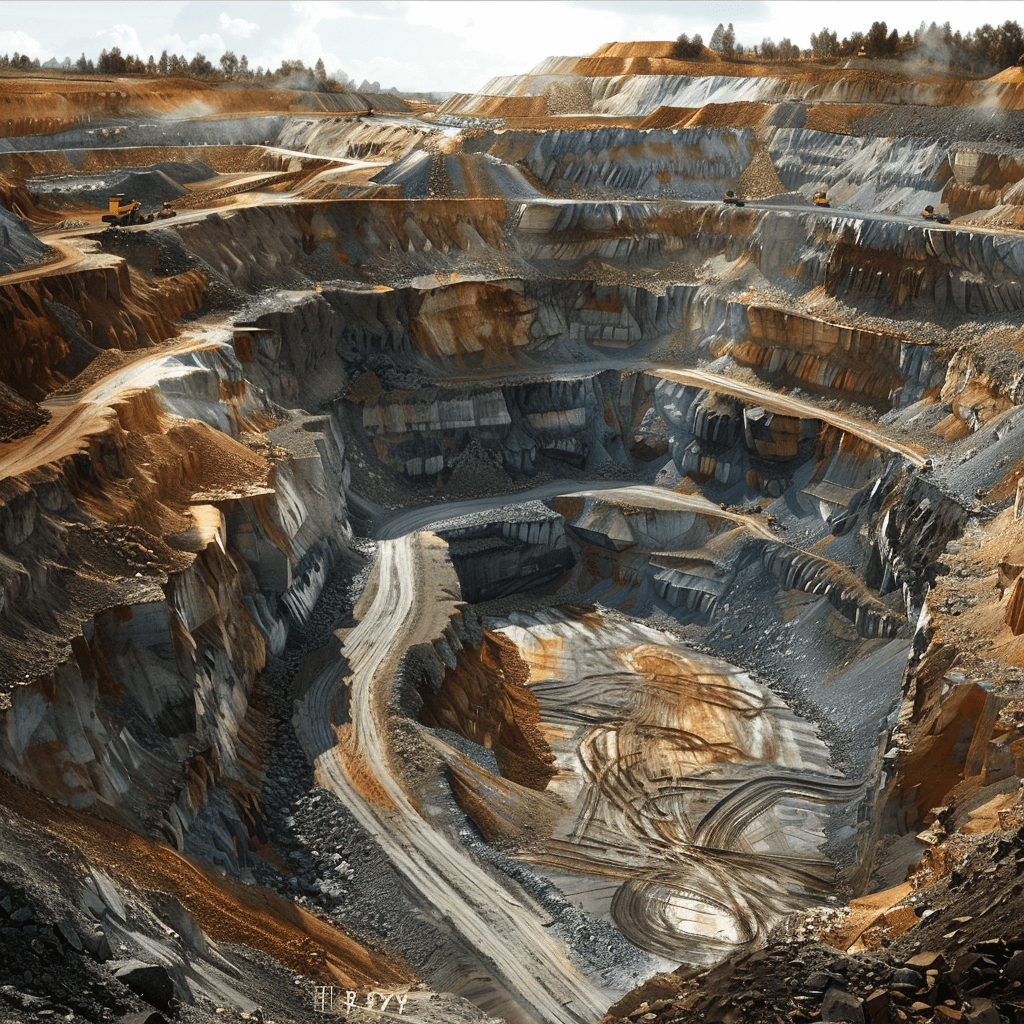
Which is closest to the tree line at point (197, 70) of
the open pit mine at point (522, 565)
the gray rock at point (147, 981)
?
the open pit mine at point (522, 565)

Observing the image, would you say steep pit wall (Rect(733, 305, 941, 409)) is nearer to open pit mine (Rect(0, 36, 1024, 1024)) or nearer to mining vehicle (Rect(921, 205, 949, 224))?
open pit mine (Rect(0, 36, 1024, 1024))

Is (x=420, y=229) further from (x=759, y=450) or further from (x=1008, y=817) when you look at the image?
(x=1008, y=817)

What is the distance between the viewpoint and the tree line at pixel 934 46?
66938 mm

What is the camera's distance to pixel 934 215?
5106 centimetres

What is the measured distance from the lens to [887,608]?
35906 millimetres

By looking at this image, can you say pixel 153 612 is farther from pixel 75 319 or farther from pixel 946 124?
pixel 946 124

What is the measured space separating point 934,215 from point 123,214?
38.5 metres

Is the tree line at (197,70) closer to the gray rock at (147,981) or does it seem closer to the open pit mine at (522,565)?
the open pit mine at (522,565)

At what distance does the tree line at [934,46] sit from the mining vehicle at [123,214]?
4680 cm

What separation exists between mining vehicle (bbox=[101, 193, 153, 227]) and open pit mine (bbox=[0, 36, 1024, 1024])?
463 millimetres

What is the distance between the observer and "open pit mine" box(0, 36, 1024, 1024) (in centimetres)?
2041

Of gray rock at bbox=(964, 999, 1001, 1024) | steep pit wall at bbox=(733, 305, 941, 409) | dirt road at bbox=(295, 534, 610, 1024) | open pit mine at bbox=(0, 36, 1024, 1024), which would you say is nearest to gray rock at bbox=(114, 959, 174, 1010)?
open pit mine at bbox=(0, 36, 1024, 1024)

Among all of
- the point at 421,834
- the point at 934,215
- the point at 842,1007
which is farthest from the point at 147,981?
the point at 934,215

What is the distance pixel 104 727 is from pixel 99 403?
1247 centimetres
